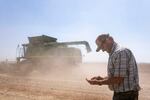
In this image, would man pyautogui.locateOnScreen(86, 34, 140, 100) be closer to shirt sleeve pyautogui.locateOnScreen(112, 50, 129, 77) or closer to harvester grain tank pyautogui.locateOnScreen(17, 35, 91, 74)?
shirt sleeve pyautogui.locateOnScreen(112, 50, 129, 77)

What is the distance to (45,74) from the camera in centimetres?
2730

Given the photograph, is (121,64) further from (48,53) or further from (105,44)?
(48,53)

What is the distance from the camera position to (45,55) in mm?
28547

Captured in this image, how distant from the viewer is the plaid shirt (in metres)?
4.21

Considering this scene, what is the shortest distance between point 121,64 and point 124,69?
3.1 inches

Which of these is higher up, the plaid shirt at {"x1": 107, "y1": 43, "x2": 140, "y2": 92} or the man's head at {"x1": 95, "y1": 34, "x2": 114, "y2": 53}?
the man's head at {"x1": 95, "y1": 34, "x2": 114, "y2": 53}

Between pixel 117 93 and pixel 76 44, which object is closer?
pixel 117 93

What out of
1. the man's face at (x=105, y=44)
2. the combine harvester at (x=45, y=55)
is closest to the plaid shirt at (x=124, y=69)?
the man's face at (x=105, y=44)

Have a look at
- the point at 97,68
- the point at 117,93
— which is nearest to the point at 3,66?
the point at 97,68

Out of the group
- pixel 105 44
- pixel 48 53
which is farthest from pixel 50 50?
pixel 105 44

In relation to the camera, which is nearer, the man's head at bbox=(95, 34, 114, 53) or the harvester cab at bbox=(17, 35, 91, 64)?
the man's head at bbox=(95, 34, 114, 53)

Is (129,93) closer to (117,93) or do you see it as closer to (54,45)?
(117,93)

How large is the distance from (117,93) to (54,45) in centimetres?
2416

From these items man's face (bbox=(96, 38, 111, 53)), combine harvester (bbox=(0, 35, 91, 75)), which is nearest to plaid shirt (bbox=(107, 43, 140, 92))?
man's face (bbox=(96, 38, 111, 53))
